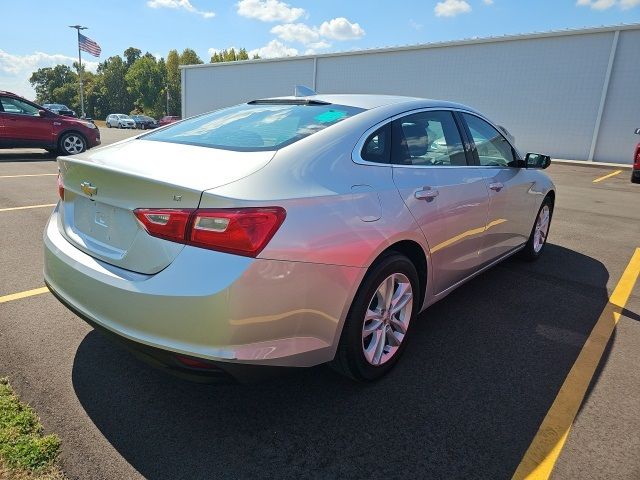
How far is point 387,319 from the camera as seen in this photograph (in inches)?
107

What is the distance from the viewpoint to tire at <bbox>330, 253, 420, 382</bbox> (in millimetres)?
2434

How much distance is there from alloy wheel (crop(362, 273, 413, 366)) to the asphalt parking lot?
0.18m

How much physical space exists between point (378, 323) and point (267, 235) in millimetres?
1016

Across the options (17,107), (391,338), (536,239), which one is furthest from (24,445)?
(17,107)

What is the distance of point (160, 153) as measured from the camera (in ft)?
8.05

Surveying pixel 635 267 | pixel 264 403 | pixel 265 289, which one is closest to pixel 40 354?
pixel 264 403

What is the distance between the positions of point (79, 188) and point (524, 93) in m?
23.1

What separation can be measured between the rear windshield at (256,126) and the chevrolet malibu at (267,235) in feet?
0.05

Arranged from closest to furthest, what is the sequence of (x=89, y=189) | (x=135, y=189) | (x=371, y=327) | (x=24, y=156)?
(x=135, y=189)
(x=89, y=189)
(x=371, y=327)
(x=24, y=156)

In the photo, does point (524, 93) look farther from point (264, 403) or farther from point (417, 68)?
point (264, 403)

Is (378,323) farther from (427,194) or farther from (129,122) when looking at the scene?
(129,122)

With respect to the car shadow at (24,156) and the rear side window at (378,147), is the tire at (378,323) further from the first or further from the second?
the car shadow at (24,156)

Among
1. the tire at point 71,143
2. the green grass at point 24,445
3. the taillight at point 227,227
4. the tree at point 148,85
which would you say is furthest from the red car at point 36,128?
the tree at point 148,85

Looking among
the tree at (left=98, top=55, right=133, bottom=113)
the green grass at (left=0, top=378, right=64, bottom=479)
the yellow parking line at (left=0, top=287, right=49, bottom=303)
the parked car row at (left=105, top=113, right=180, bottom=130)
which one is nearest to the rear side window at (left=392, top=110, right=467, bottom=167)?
the green grass at (left=0, top=378, right=64, bottom=479)
